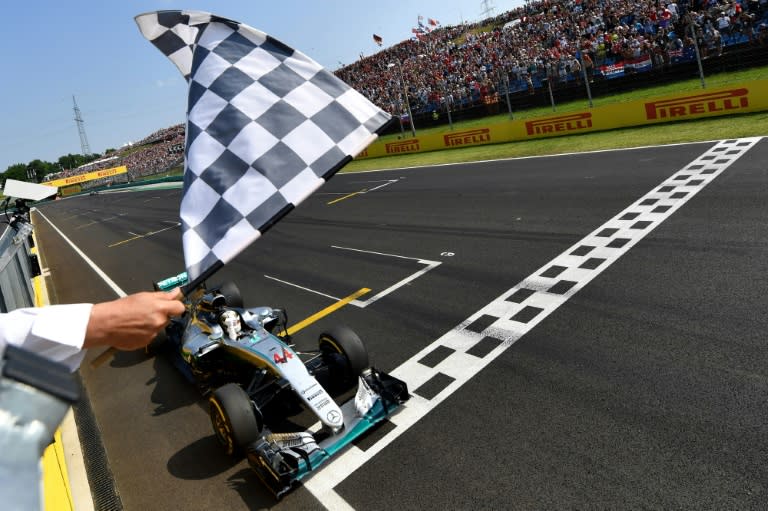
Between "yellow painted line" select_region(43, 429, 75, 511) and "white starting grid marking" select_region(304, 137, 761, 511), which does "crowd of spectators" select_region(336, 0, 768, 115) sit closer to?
"white starting grid marking" select_region(304, 137, 761, 511)

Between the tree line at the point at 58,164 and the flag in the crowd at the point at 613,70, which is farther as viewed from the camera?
the tree line at the point at 58,164

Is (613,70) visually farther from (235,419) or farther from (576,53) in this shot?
(235,419)

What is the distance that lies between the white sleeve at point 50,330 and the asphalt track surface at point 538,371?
322 centimetres

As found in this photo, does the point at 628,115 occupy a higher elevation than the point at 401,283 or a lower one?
higher

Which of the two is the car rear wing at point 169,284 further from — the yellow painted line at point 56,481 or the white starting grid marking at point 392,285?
the yellow painted line at point 56,481

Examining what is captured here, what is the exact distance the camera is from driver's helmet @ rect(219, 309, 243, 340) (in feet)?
20.0

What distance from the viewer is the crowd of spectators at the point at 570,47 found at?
66.3ft

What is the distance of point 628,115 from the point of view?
19266 mm

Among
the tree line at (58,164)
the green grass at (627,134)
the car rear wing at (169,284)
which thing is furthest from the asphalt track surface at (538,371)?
the tree line at (58,164)

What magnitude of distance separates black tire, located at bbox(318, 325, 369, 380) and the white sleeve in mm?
4321

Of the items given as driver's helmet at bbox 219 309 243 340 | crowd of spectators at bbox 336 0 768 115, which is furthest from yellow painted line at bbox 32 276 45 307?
crowd of spectators at bbox 336 0 768 115

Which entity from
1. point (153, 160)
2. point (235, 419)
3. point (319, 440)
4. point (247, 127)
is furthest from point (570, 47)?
point (153, 160)

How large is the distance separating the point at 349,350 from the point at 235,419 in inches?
57.3

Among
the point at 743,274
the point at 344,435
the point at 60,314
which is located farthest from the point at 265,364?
the point at 743,274
